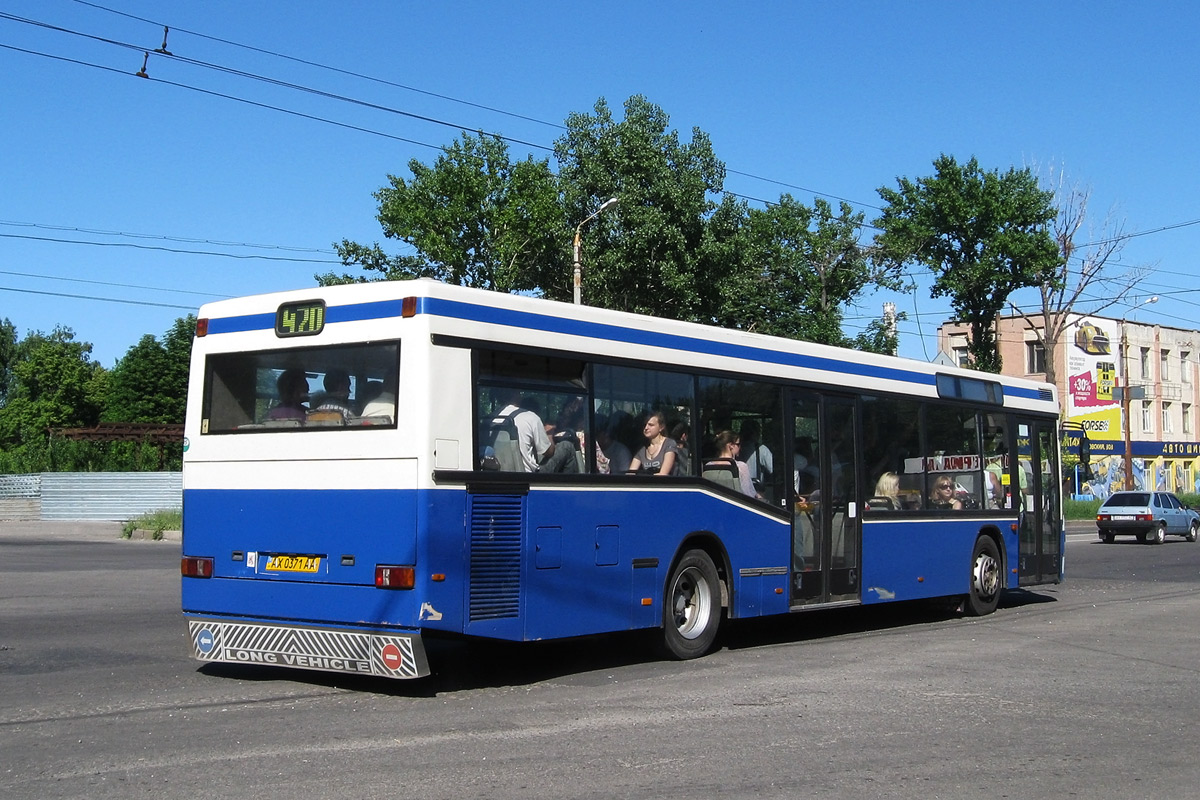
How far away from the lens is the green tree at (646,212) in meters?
36.5

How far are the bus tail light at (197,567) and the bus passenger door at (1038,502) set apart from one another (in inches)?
443

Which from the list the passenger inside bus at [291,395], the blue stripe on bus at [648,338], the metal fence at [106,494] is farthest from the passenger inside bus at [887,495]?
the metal fence at [106,494]

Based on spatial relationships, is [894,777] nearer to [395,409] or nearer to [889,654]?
[395,409]

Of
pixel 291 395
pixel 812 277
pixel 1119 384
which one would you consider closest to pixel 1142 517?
pixel 812 277

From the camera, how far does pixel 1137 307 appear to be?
55906 millimetres

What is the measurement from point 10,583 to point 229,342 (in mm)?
11367

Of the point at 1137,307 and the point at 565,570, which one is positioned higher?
the point at 1137,307

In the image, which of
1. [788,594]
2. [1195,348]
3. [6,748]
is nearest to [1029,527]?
[788,594]

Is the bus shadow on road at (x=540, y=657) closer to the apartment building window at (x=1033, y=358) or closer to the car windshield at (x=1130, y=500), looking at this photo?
the car windshield at (x=1130, y=500)

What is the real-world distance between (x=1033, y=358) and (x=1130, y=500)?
115ft

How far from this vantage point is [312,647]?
8.95 m

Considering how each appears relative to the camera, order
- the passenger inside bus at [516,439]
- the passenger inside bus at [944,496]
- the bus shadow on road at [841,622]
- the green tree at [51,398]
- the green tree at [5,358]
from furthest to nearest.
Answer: the green tree at [5,358], the green tree at [51,398], the passenger inside bus at [944,496], the bus shadow on road at [841,622], the passenger inside bus at [516,439]

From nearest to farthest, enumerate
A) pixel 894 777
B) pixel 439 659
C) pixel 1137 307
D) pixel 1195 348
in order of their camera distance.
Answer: pixel 894 777 < pixel 439 659 < pixel 1137 307 < pixel 1195 348

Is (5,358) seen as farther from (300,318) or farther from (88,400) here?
(300,318)
